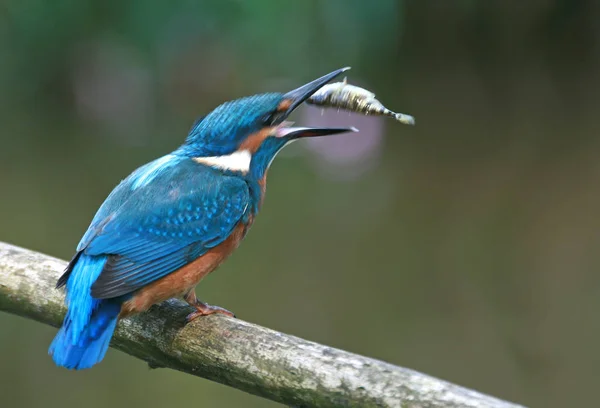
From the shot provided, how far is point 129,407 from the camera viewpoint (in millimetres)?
3834

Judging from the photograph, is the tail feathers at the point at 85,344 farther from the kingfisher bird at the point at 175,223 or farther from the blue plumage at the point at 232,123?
the blue plumage at the point at 232,123

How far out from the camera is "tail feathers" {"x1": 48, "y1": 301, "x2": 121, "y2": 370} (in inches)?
67.8

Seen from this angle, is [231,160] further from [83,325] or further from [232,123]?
[83,325]

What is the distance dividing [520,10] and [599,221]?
168 centimetres

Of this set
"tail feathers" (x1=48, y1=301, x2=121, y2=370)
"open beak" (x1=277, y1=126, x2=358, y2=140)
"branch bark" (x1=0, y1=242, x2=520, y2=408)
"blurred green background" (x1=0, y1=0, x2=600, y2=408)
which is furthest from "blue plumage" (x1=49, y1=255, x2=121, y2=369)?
"blurred green background" (x1=0, y1=0, x2=600, y2=408)

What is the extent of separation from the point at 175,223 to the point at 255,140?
1.01 ft

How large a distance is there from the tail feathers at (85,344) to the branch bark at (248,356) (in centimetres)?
15

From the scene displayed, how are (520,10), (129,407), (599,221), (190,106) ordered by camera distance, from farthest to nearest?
1. (190,106)
2. (520,10)
3. (599,221)
4. (129,407)

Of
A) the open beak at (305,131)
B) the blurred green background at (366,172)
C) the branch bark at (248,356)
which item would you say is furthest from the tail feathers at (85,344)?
the blurred green background at (366,172)

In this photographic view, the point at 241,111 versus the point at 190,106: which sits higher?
the point at 190,106

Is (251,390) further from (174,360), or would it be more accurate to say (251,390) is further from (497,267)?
(497,267)

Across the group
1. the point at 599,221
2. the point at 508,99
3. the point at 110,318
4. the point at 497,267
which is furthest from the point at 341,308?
the point at 110,318

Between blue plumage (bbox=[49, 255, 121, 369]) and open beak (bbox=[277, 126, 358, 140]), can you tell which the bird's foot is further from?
open beak (bbox=[277, 126, 358, 140])

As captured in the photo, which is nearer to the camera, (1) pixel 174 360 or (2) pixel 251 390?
(2) pixel 251 390
